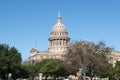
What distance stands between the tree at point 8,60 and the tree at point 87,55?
1287cm

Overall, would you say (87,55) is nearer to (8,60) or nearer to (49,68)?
(8,60)

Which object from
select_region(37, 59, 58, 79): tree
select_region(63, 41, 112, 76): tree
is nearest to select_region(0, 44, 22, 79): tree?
select_region(63, 41, 112, 76): tree

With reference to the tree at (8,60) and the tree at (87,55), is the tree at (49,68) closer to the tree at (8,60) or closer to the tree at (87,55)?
the tree at (8,60)

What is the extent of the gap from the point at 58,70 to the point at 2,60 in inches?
1379

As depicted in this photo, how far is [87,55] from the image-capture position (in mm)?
91375

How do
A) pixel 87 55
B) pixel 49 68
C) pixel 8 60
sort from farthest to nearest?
pixel 49 68
pixel 8 60
pixel 87 55

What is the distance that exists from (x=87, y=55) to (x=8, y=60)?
18669 mm

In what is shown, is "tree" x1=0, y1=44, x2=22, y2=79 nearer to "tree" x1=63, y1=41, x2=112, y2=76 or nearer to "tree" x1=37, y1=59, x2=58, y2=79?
"tree" x1=63, y1=41, x2=112, y2=76

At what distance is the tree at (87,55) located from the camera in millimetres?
91875

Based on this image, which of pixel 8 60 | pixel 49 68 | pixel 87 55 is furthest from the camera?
pixel 49 68

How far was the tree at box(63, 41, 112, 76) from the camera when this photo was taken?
9188 cm

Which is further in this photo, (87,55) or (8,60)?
(8,60)

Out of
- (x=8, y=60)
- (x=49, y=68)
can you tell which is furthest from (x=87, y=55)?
(x=49, y=68)

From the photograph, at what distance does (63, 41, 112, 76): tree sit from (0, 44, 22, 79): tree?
1287 cm
